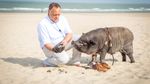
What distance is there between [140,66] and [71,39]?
6.32 ft

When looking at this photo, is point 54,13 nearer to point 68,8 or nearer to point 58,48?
point 58,48

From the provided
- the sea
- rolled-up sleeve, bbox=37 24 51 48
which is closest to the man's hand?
rolled-up sleeve, bbox=37 24 51 48

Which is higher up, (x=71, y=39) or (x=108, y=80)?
(x=71, y=39)

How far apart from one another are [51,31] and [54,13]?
Result: 1.54ft

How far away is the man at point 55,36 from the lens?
8.43 meters

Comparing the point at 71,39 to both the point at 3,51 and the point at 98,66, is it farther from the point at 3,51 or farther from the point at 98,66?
the point at 3,51

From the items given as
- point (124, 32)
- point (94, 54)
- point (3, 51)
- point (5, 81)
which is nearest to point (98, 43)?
point (94, 54)

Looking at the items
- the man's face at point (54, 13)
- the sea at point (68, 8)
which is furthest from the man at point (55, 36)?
the sea at point (68, 8)

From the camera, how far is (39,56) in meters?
11.0

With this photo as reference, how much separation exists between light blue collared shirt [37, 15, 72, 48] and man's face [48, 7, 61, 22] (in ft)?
0.35

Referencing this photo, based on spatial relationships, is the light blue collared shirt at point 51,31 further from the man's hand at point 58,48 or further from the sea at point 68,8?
the sea at point 68,8

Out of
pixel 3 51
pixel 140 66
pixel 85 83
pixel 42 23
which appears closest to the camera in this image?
pixel 85 83

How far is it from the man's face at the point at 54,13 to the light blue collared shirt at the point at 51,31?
0.11 m

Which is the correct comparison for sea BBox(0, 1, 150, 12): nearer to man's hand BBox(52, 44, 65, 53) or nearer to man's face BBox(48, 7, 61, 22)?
man's face BBox(48, 7, 61, 22)
